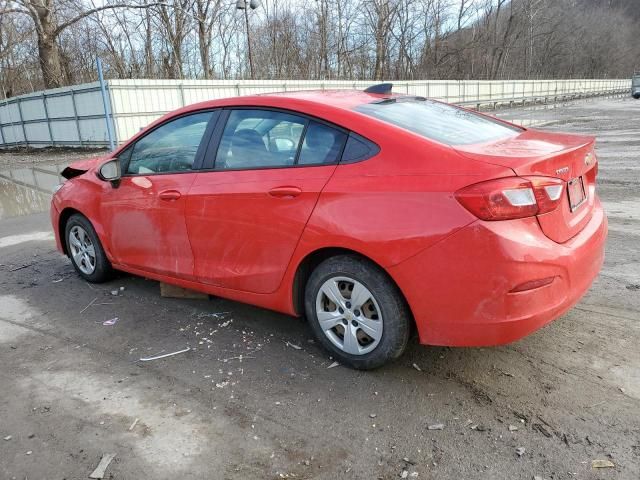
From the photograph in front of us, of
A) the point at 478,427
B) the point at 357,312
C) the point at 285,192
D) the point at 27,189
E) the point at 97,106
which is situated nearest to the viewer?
the point at 478,427

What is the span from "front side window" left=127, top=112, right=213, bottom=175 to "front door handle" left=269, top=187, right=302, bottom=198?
88 cm

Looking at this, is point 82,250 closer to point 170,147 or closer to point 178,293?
point 178,293

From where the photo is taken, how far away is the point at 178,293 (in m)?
4.46

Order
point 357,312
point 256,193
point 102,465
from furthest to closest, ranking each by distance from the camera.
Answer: point 256,193 < point 357,312 < point 102,465

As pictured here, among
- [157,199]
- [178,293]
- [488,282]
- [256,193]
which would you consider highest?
[256,193]

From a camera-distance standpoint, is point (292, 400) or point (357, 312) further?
point (357, 312)

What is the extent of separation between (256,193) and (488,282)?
150 centimetres

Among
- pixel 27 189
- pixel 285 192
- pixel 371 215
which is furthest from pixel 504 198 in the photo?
pixel 27 189

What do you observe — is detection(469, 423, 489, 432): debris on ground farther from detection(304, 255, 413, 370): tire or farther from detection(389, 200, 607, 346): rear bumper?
detection(304, 255, 413, 370): tire

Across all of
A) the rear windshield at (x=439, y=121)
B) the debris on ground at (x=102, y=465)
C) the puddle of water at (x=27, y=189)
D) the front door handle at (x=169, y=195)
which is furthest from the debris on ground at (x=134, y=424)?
the puddle of water at (x=27, y=189)

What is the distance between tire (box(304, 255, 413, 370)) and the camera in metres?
2.88

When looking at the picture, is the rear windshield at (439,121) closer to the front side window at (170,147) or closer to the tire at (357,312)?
the tire at (357,312)

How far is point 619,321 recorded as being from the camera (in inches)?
143

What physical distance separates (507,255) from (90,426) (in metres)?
2.30
